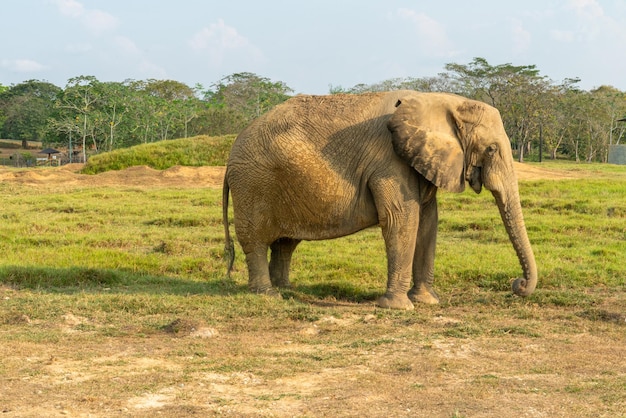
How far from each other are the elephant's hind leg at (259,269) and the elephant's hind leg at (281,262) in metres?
0.47

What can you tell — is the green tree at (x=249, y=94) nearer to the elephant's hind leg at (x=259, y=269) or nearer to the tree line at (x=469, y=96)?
the tree line at (x=469, y=96)

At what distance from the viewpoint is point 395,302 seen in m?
8.60

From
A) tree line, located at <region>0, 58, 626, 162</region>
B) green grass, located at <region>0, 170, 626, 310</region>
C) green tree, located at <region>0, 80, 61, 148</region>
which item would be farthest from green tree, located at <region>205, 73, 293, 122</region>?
green grass, located at <region>0, 170, 626, 310</region>

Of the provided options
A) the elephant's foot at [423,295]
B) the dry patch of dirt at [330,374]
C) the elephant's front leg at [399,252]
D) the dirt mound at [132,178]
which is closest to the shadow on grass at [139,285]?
the elephant's foot at [423,295]

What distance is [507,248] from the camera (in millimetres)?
12086

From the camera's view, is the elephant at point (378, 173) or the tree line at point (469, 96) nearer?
the elephant at point (378, 173)

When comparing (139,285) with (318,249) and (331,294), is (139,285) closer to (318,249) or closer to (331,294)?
(331,294)

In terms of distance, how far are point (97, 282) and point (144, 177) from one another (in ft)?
52.8

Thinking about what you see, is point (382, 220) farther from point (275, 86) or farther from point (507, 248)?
point (275, 86)

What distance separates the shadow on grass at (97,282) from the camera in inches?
378

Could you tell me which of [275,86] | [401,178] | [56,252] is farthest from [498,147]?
[275,86]

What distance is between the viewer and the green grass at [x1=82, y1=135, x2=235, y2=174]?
2895 centimetres

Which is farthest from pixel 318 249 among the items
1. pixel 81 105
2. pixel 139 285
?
pixel 81 105

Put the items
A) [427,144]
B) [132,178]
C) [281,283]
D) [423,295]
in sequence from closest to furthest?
[427,144] < [423,295] < [281,283] < [132,178]
